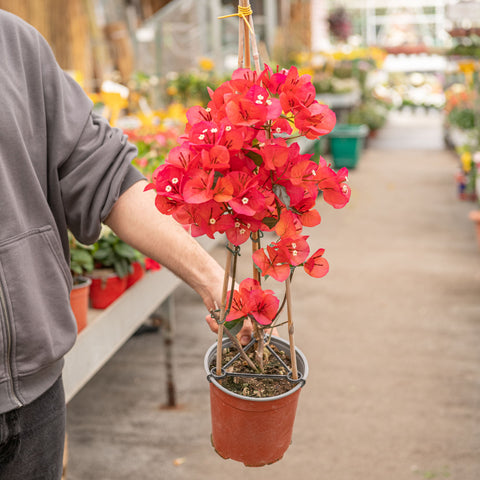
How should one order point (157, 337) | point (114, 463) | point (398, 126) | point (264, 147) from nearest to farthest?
point (264, 147), point (114, 463), point (157, 337), point (398, 126)

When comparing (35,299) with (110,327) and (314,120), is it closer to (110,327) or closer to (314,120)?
(314,120)

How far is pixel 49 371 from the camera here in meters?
1.07

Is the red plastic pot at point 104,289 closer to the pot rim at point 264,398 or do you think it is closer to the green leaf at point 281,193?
the pot rim at point 264,398

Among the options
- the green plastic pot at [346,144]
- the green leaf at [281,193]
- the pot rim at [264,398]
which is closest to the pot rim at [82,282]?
the pot rim at [264,398]

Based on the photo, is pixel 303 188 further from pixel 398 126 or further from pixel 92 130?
pixel 398 126

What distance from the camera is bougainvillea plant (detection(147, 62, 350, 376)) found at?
865 millimetres

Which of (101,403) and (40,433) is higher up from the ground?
(40,433)

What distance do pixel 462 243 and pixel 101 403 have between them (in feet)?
11.6

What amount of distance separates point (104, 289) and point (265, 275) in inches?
49.6

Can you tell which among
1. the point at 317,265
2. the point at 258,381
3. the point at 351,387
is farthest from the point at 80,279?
the point at 351,387

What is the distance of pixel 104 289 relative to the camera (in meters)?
2.12

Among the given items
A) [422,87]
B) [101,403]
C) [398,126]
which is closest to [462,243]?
[101,403]

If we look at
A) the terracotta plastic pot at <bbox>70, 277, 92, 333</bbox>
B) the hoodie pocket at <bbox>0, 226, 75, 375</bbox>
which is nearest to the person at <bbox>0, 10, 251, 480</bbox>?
the hoodie pocket at <bbox>0, 226, 75, 375</bbox>

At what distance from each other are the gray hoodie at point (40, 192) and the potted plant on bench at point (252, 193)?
0.71ft
